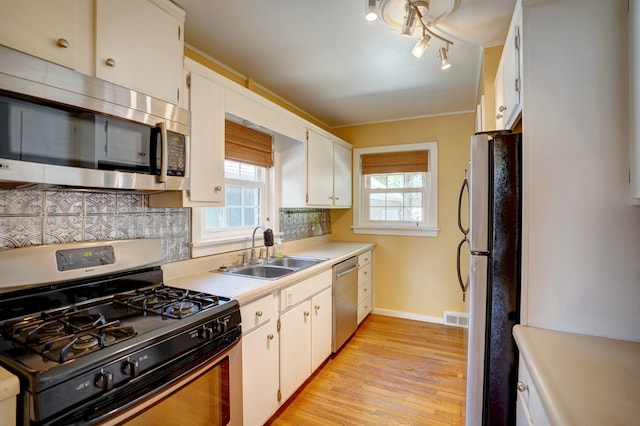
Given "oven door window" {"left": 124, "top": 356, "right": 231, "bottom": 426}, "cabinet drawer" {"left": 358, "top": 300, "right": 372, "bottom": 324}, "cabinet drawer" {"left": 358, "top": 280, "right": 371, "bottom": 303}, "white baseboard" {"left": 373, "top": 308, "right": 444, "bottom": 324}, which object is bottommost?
"white baseboard" {"left": 373, "top": 308, "right": 444, "bottom": 324}

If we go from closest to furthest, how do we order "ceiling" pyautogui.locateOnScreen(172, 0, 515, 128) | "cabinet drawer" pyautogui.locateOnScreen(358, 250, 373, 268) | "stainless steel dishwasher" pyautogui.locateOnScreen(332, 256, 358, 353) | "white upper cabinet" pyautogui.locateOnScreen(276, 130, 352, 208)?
"ceiling" pyautogui.locateOnScreen(172, 0, 515, 128), "stainless steel dishwasher" pyautogui.locateOnScreen(332, 256, 358, 353), "white upper cabinet" pyautogui.locateOnScreen(276, 130, 352, 208), "cabinet drawer" pyautogui.locateOnScreen(358, 250, 373, 268)

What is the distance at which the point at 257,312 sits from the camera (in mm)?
1696

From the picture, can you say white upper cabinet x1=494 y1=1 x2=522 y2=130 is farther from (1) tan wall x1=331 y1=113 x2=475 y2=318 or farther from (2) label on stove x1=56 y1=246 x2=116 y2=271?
(2) label on stove x1=56 y1=246 x2=116 y2=271

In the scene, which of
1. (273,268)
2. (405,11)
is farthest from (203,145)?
(405,11)

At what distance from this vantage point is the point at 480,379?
1.42m

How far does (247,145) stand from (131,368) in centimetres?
187

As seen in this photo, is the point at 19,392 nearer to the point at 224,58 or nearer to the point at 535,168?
the point at 535,168

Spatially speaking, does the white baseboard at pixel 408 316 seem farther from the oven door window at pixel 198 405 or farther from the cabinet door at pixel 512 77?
the oven door window at pixel 198 405

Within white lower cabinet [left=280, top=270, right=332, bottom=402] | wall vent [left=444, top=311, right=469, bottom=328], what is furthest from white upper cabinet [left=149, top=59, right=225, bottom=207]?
wall vent [left=444, top=311, right=469, bottom=328]

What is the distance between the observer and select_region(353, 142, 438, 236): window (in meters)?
3.67

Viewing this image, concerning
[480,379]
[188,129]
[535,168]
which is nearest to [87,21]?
[188,129]

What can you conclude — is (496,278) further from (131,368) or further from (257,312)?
(131,368)

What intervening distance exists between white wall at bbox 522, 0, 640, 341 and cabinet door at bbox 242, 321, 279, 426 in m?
1.31

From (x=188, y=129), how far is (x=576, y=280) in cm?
188
